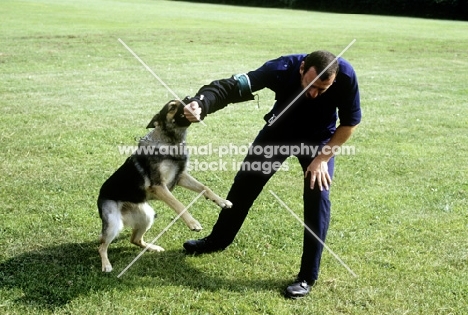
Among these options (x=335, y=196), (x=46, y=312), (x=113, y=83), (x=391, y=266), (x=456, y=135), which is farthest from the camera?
(x=113, y=83)

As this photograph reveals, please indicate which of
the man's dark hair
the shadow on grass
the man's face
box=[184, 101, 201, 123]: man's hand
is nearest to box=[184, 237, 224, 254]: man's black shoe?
the shadow on grass

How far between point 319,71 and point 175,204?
174cm

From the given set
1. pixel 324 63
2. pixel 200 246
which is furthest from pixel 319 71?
pixel 200 246

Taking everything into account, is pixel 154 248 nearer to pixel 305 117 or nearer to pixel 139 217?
pixel 139 217

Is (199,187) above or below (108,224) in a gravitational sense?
above

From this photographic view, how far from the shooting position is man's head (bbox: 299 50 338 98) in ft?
12.4

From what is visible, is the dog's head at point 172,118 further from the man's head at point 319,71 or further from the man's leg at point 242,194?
the man's head at point 319,71

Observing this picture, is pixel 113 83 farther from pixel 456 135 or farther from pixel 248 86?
pixel 248 86

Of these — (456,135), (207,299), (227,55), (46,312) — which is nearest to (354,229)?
(207,299)

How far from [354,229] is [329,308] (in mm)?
1619

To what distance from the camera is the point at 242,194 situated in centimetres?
473

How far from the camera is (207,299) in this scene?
13.9 feet

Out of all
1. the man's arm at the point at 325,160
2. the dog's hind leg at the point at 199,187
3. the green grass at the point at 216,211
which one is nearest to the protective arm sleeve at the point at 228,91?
the man's arm at the point at 325,160

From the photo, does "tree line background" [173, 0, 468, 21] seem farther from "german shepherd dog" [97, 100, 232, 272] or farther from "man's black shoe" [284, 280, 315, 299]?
"man's black shoe" [284, 280, 315, 299]
